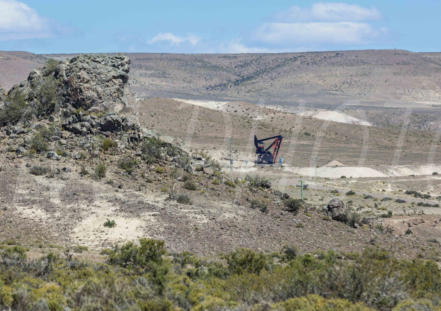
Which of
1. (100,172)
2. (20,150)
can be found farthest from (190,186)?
(20,150)

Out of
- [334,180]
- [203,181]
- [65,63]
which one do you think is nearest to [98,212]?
[203,181]

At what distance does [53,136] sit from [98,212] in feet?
→ 20.5

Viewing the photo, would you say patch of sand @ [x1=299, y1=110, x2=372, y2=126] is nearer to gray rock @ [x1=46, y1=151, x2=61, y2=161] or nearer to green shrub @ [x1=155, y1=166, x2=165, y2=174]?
green shrub @ [x1=155, y1=166, x2=165, y2=174]

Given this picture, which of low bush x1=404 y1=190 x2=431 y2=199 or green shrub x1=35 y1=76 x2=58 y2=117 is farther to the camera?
low bush x1=404 y1=190 x2=431 y2=199

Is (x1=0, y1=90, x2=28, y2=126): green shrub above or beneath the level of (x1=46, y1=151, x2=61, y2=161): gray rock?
above

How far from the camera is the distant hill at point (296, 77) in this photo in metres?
130

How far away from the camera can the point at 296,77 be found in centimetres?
15688

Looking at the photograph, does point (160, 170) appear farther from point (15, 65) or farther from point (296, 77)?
point (296, 77)

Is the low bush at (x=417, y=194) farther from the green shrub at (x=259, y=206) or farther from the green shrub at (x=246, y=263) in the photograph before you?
the green shrub at (x=246, y=263)

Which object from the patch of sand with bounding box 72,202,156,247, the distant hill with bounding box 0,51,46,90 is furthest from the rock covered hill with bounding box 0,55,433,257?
the distant hill with bounding box 0,51,46,90

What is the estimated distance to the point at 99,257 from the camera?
14.1 m

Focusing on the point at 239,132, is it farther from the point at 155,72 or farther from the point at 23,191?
the point at 155,72

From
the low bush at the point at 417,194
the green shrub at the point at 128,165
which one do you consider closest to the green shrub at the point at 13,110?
the green shrub at the point at 128,165

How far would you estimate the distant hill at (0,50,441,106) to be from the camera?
5113 inches
